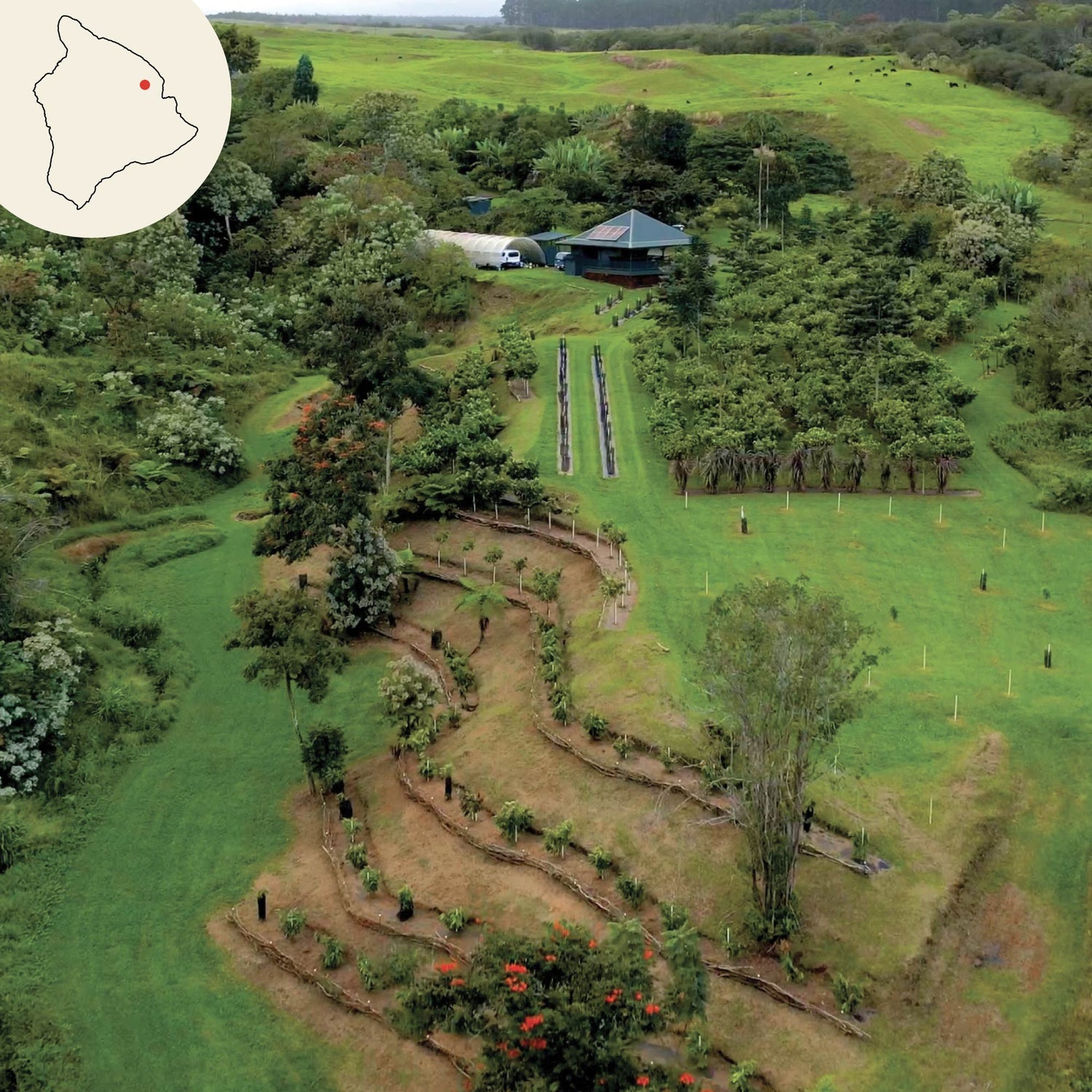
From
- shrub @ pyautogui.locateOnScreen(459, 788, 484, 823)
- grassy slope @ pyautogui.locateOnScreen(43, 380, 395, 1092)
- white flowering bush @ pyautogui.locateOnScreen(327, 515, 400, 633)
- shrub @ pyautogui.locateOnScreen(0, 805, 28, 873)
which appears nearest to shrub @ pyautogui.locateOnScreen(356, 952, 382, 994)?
grassy slope @ pyautogui.locateOnScreen(43, 380, 395, 1092)

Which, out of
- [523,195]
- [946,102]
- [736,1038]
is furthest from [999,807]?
[946,102]

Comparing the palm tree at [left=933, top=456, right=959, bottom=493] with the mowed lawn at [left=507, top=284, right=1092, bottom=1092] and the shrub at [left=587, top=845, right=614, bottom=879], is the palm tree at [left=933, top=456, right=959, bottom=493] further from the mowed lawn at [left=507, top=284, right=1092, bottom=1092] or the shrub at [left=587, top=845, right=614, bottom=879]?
the shrub at [left=587, top=845, right=614, bottom=879]

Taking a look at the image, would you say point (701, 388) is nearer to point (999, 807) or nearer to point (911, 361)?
point (911, 361)

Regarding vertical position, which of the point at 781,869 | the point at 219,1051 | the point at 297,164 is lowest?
the point at 219,1051

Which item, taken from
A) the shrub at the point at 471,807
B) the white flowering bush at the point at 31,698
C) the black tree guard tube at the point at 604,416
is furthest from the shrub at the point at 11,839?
the black tree guard tube at the point at 604,416

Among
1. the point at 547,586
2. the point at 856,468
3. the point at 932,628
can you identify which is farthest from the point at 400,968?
the point at 856,468

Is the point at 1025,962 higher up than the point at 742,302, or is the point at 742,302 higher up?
the point at 742,302

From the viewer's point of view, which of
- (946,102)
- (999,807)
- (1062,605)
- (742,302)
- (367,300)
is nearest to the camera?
(999,807)
